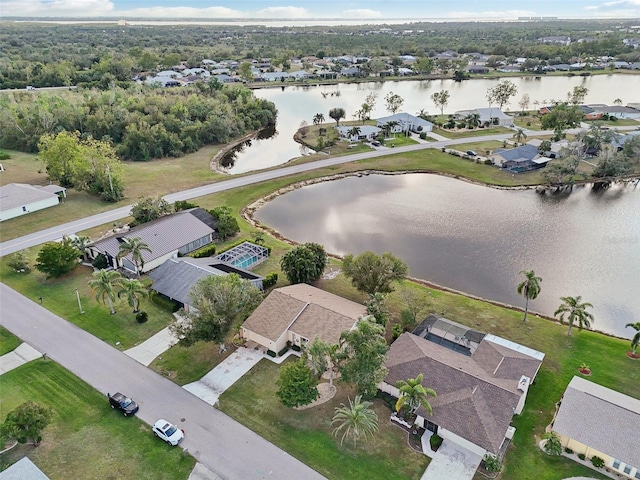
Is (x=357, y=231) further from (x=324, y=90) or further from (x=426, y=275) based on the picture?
(x=324, y=90)

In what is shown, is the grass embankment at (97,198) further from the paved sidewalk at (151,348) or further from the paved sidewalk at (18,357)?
the paved sidewalk at (151,348)

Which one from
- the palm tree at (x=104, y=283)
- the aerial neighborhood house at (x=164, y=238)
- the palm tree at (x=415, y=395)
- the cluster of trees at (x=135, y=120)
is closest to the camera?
the palm tree at (x=415, y=395)

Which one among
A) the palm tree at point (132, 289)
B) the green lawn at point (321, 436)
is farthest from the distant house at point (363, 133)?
the green lawn at point (321, 436)

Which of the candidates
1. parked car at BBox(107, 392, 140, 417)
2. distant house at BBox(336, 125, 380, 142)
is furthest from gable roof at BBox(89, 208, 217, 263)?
distant house at BBox(336, 125, 380, 142)

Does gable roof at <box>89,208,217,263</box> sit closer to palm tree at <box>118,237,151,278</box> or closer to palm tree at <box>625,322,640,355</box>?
palm tree at <box>118,237,151,278</box>

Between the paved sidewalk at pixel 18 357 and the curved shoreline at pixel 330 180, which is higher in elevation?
the curved shoreline at pixel 330 180

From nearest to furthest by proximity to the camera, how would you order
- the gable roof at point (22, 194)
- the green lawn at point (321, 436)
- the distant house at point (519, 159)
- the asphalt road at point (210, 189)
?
the green lawn at point (321, 436) < the asphalt road at point (210, 189) < the gable roof at point (22, 194) < the distant house at point (519, 159)

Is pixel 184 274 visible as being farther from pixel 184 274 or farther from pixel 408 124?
pixel 408 124
